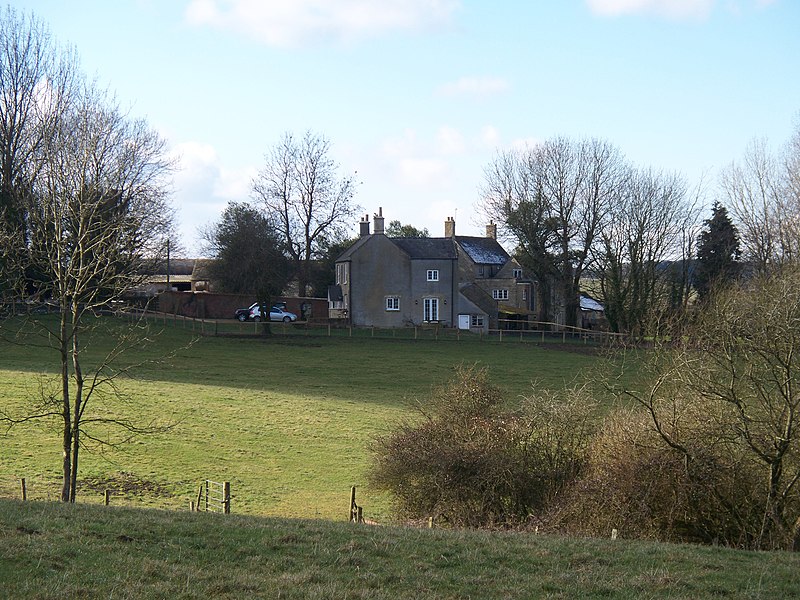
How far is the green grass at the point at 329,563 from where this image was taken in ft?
26.8

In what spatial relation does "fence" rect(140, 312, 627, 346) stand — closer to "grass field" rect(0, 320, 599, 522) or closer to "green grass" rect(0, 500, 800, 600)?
"grass field" rect(0, 320, 599, 522)

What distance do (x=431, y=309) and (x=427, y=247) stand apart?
17.5 ft

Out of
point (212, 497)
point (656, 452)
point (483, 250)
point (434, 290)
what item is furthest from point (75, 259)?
point (483, 250)

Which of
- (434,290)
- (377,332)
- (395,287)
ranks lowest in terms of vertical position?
(377,332)

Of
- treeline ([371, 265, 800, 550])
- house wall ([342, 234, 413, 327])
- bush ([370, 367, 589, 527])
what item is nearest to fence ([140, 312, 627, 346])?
house wall ([342, 234, 413, 327])

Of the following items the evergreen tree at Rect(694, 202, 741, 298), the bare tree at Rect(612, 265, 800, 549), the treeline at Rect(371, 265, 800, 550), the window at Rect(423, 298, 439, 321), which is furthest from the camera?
the window at Rect(423, 298, 439, 321)

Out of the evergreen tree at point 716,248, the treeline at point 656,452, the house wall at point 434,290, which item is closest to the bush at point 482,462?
the treeline at point 656,452

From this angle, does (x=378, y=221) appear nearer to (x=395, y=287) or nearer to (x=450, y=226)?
(x=395, y=287)

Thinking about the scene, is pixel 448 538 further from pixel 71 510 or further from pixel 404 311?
pixel 404 311

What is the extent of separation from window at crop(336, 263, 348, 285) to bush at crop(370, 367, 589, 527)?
4809 cm

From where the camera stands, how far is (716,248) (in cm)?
5969

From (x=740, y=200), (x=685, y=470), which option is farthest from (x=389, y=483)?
(x=740, y=200)

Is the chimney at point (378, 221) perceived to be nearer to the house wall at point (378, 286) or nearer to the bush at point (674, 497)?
A: the house wall at point (378, 286)

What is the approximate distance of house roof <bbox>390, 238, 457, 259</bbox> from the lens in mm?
67812
